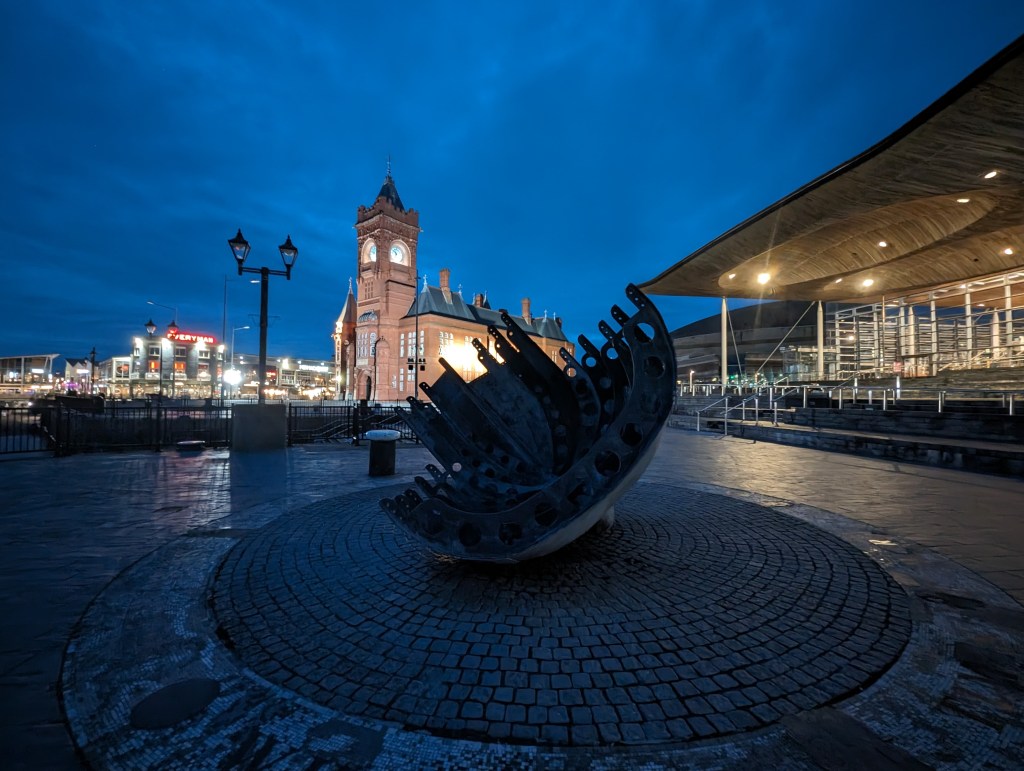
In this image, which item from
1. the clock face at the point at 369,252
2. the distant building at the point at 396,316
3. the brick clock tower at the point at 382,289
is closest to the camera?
the distant building at the point at 396,316

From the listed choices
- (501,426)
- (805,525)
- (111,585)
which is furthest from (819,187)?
(111,585)

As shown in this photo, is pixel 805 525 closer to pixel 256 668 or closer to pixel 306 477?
pixel 256 668

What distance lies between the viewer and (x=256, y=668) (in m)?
2.62

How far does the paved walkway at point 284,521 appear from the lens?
7.30 feet

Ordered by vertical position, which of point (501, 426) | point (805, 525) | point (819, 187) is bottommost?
point (805, 525)

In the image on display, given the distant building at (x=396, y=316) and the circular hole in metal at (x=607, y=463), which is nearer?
the circular hole in metal at (x=607, y=463)

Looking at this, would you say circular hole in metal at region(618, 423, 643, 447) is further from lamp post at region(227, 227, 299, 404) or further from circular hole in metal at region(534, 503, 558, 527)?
lamp post at region(227, 227, 299, 404)

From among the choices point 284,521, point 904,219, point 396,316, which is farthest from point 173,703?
point 396,316

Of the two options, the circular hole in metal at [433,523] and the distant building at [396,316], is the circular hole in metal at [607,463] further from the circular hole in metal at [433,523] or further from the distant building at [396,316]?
the distant building at [396,316]

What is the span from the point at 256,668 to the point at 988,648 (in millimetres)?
4781

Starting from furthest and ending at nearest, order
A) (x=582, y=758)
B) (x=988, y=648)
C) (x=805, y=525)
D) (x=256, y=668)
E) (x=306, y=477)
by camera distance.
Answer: (x=306, y=477) → (x=805, y=525) → (x=988, y=648) → (x=256, y=668) → (x=582, y=758)

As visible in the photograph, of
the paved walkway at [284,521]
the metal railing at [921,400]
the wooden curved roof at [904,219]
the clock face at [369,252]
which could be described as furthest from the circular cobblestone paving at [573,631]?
the clock face at [369,252]

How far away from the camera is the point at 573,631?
3018mm

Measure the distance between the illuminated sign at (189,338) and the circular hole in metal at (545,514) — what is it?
60153 mm
